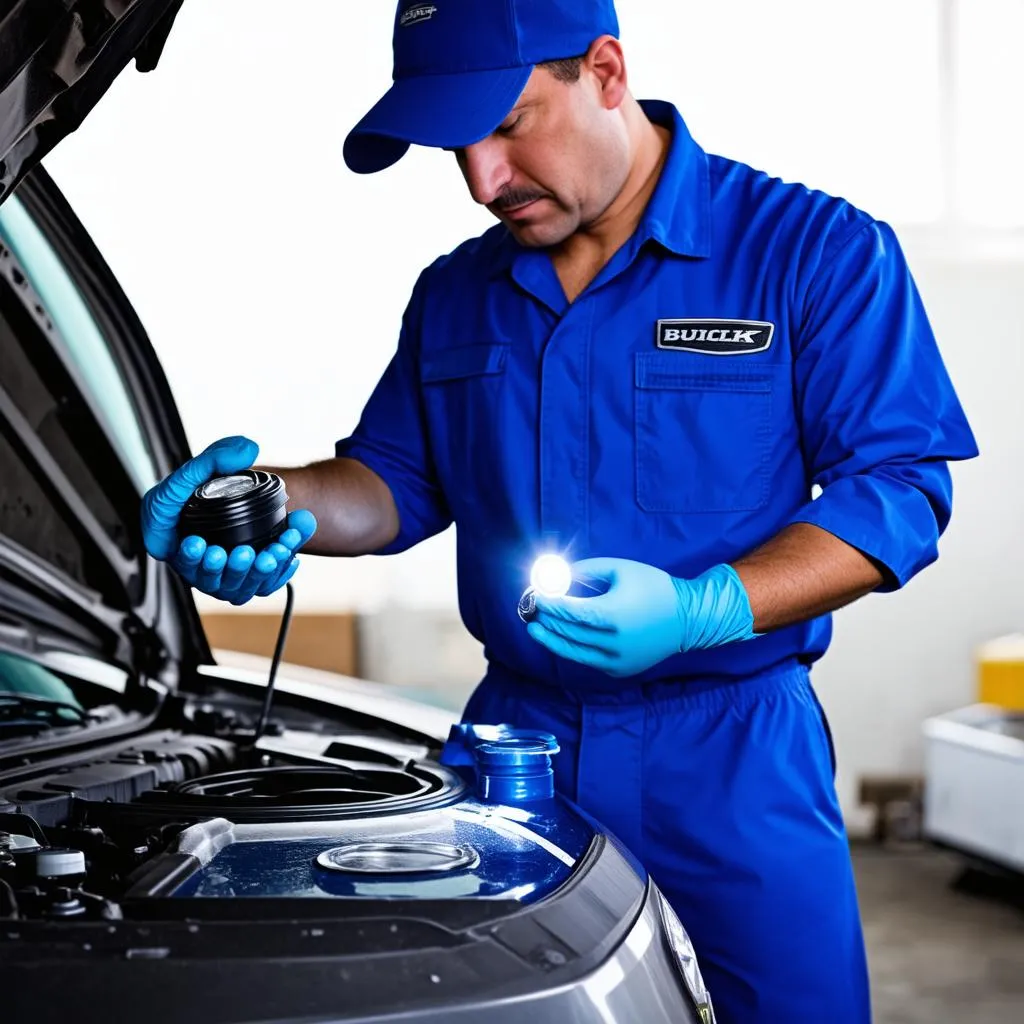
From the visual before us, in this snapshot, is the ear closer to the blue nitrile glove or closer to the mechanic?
the mechanic

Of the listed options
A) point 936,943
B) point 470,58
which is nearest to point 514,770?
point 470,58

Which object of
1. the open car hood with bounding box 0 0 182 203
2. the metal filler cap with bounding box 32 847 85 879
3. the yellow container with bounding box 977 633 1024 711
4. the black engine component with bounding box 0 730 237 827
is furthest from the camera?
the yellow container with bounding box 977 633 1024 711

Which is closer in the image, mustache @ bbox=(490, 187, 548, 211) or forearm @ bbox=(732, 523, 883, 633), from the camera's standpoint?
forearm @ bbox=(732, 523, 883, 633)

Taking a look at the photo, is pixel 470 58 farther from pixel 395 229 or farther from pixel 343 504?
pixel 395 229

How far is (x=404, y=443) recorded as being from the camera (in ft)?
6.25

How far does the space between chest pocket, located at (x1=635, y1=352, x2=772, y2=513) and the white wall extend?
345 cm

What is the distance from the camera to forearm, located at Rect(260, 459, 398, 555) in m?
1.79

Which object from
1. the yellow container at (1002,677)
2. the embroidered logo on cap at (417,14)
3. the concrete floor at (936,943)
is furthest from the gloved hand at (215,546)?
the yellow container at (1002,677)

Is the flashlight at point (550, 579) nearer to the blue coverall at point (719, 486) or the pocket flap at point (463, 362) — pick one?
the blue coverall at point (719, 486)

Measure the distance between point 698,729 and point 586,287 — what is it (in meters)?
0.57

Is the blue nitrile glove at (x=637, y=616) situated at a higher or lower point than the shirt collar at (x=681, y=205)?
lower

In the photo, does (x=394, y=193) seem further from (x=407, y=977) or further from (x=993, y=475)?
(x=407, y=977)

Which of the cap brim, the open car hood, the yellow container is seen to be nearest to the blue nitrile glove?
the cap brim

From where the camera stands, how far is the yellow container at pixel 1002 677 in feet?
15.3
